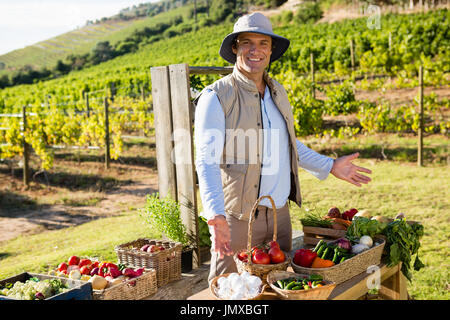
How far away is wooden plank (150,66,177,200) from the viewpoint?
3.70 m

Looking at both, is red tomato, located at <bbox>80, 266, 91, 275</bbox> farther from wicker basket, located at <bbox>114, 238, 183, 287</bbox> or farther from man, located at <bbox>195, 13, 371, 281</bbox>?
man, located at <bbox>195, 13, 371, 281</bbox>

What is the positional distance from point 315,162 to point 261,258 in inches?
33.1

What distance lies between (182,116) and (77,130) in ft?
35.0

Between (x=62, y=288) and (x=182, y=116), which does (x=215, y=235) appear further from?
(x=182, y=116)

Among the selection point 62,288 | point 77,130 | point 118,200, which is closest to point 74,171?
point 77,130

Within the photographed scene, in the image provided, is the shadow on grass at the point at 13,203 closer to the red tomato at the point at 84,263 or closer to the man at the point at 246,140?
the red tomato at the point at 84,263

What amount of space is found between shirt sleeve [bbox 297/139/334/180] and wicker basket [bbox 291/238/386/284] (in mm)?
515

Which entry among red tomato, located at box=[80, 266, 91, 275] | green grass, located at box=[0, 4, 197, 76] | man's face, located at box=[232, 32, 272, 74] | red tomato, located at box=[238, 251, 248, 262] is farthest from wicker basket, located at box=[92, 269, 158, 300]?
green grass, located at box=[0, 4, 197, 76]

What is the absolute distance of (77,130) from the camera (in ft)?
44.4

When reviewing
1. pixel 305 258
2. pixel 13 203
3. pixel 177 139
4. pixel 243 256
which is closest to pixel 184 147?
pixel 177 139

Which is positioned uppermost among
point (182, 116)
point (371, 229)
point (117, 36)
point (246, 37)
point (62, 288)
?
point (117, 36)

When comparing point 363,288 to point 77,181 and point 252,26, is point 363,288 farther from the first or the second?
point 77,181

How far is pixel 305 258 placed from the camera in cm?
230

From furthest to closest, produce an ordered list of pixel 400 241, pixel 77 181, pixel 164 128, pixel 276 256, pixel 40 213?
pixel 77 181
pixel 40 213
pixel 164 128
pixel 400 241
pixel 276 256
